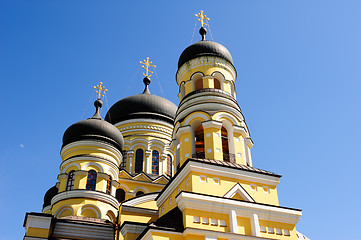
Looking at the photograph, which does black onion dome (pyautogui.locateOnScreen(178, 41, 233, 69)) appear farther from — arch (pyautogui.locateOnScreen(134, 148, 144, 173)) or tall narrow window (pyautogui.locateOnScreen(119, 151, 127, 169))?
tall narrow window (pyautogui.locateOnScreen(119, 151, 127, 169))

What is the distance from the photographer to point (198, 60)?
545 inches

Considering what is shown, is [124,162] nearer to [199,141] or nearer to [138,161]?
[138,161]

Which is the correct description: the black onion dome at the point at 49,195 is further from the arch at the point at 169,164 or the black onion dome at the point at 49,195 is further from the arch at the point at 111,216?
the arch at the point at 111,216

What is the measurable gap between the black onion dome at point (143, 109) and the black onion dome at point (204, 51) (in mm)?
6405

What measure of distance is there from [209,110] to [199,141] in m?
1.03

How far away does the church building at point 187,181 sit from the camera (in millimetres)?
10156

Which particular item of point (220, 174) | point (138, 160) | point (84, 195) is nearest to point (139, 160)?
point (138, 160)

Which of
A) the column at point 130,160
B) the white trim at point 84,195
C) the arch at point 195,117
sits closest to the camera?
the arch at point 195,117

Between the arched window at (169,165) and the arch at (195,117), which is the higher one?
the arched window at (169,165)

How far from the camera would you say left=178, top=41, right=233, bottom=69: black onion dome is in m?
14.0

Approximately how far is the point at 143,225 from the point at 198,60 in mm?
5816

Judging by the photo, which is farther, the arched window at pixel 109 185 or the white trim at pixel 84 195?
the arched window at pixel 109 185

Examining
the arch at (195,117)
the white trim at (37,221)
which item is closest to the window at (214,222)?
the arch at (195,117)

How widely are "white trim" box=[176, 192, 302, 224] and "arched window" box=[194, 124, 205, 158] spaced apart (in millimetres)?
2039
